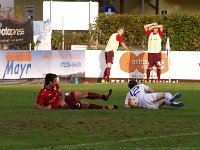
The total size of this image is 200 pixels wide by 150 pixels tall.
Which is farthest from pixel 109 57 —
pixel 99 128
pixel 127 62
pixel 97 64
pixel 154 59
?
pixel 99 128

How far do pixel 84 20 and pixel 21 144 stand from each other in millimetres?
29804

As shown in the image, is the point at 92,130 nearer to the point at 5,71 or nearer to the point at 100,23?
the point at 5,71

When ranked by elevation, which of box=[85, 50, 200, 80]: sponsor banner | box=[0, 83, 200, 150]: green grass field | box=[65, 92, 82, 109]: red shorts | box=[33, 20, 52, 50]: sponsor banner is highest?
box=[33, 20, 52, 50]: sponsor banner

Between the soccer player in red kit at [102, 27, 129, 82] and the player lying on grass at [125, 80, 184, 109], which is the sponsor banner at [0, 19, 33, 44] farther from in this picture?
the player lying on grass at [125, 80, 184, 109]

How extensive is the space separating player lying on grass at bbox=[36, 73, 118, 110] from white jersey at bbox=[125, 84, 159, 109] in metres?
0.62

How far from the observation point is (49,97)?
1919 cm

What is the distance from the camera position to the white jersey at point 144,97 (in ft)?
63.4

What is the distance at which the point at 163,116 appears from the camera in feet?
58.0

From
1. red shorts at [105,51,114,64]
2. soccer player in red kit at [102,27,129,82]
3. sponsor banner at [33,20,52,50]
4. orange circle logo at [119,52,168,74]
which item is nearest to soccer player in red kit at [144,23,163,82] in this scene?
orange circle logo at [119,52,168,74]

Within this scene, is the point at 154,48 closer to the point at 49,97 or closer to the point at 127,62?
the point at 127,62

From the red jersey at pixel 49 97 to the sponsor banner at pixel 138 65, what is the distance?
13.8 meters

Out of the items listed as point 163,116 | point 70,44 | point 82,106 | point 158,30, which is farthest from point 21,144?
Result: point 70,44

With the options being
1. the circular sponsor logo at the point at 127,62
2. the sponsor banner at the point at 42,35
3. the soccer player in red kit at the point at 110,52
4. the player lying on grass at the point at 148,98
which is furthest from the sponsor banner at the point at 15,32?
the player lying on grass at the point at 148,98

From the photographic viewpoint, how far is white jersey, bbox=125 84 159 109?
1931 centimetres
